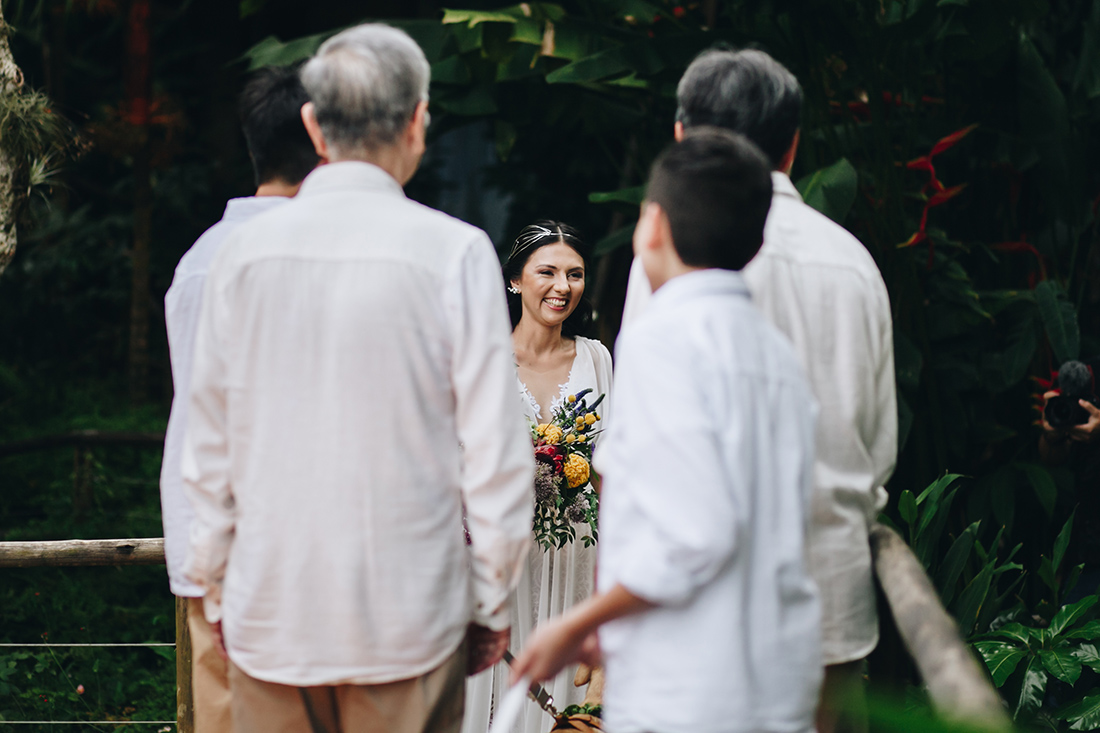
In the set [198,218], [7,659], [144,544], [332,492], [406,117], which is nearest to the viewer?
[332,492]

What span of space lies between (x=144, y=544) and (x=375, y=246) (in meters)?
1.76

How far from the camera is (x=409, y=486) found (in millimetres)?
1576

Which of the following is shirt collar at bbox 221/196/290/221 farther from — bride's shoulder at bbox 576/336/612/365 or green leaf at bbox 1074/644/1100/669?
green leaf at bbox 1074/644/1100/669

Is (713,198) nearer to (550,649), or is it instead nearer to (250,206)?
(550,649)

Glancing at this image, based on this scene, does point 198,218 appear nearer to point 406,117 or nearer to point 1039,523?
point 1039,523

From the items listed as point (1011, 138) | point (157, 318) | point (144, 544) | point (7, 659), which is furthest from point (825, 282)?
point (157, 318)

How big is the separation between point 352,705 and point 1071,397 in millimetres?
2706

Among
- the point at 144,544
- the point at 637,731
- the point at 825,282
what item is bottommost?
the point at 144,544

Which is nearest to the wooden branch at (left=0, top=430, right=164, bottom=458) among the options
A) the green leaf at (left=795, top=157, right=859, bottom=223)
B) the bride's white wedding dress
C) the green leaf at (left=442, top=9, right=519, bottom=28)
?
the green leaf at (left=442, top=9, right=519, bottom=28)

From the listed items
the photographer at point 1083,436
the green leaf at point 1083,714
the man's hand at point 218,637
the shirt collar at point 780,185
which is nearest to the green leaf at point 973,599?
the green leaf at point 1083,714

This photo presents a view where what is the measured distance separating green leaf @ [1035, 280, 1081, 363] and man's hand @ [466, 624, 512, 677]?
318 cm

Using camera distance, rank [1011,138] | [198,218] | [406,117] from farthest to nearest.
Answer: [198,218] < [1011,138] < [406,117]

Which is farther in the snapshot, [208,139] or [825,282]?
[208,139]

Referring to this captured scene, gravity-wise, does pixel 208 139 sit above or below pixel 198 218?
above
